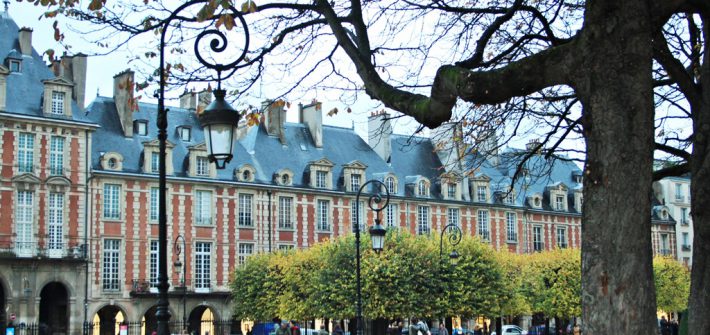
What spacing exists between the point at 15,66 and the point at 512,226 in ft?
96.9

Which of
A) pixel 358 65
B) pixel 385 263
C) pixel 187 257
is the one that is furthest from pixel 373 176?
pixel 358 65

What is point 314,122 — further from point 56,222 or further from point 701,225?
point 701,225

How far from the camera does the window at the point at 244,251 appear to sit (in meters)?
47.0

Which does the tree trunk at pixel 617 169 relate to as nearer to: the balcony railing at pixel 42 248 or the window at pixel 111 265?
the balcony railing at pixel 42 248

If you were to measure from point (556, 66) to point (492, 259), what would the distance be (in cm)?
3241

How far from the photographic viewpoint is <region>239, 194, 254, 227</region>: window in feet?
155

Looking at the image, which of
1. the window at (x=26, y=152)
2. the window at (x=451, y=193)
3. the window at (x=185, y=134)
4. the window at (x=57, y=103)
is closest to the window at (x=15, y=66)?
the window at (x=57, y=103)

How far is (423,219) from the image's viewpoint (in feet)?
177

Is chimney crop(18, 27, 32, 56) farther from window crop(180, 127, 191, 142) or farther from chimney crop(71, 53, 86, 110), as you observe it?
window crop(180, 127, 191, 142)

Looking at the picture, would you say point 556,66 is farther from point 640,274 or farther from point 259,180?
point 259,180

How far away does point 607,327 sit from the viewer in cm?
645

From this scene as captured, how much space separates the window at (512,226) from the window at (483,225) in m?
1.56

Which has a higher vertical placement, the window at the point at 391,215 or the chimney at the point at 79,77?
the chimney at the point at 79,77

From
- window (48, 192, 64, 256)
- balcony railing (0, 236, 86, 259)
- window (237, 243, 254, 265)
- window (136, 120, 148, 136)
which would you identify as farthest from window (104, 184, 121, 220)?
window (237, 243, 254, 265)
